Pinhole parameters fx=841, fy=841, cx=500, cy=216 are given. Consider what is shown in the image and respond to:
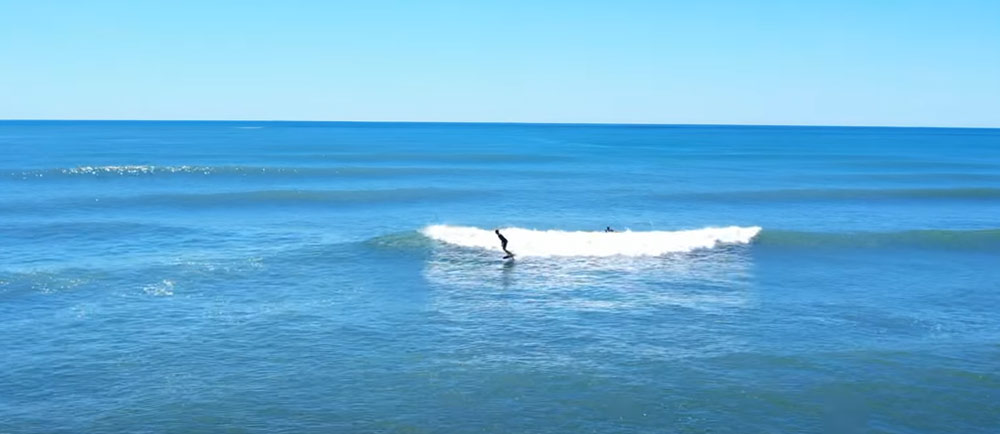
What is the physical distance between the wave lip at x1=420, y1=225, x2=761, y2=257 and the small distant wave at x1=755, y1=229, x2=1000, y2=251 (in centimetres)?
173

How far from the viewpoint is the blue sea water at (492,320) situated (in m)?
19.2

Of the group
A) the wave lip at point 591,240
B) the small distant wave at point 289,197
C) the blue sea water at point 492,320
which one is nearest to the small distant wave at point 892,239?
the blue sea water at point 492,320

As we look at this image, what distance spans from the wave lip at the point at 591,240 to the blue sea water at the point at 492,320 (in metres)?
0.25

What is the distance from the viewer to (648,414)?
19031 millimetres

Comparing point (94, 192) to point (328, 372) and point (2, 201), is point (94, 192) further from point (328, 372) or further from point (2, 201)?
point (328, 372)

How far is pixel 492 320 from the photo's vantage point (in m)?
26.0

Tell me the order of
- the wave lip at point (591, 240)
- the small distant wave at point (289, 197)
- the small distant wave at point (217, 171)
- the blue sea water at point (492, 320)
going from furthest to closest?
the small distant wave at point (217, 171)
the small distant wave at point (289, 197)
the wave lip at point (591, 240)
the blue sea water at point (492, 320)

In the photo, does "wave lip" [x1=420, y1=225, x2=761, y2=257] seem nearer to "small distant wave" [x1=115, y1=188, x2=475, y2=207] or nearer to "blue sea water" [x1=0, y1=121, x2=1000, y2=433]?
"blue sea water" [x1=0, y1=121, x2=1000, y2=433]

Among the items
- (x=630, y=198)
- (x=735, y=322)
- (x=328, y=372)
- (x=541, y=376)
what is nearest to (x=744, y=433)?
(x=541, y=376)

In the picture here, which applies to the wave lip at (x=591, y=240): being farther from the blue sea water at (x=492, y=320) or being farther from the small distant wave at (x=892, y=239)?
the small distant wave at (x=892, y=239)

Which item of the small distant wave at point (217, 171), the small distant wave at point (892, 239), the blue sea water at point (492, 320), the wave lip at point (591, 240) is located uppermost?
the small distant wave at point (217, 171)

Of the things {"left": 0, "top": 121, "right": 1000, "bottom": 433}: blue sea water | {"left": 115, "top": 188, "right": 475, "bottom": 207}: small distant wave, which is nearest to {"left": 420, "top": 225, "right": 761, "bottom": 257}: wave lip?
{"left": 0, "top": 121, "right": 1000, "bottom": 433}: blue sea water

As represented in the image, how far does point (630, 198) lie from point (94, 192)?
1588 inches

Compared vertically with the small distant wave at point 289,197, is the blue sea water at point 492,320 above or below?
below
